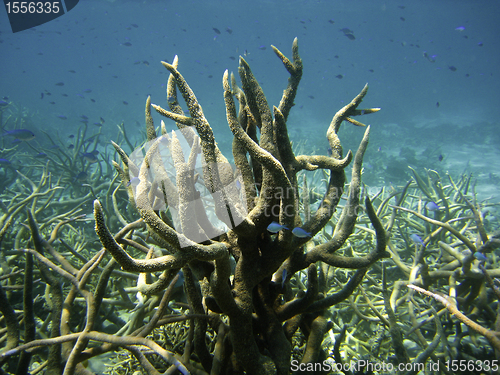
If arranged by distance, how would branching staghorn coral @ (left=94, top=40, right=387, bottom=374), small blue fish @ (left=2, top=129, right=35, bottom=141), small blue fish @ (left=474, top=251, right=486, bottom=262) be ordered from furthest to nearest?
small blue fish @ (left=2, top=129, right=35, bottom=141)
small blue fish @ (left=474, top=251, right=486, bottom=262)
branching staghorn coral @ (left=94, top=40, right=387, bottom=374)

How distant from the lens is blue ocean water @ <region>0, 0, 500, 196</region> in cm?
1784

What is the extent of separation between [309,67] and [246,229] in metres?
90.8

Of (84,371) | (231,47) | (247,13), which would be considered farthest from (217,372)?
(231,47)

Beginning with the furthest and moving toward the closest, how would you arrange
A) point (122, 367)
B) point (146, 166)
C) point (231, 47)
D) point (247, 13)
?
point (231, 47)
point (247, 13)
point (122, 367)
point (146, 166)

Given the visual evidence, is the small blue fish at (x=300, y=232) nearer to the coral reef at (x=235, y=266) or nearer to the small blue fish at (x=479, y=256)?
the coral reef at (x=235, y=266)

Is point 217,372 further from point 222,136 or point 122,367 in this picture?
point 222,136

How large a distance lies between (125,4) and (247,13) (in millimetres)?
25444

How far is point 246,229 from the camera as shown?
3.77ft

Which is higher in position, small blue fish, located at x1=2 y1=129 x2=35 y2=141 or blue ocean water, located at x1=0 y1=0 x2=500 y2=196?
blue ocean water, located at x1=0 y1=0 x2=500 y2=196

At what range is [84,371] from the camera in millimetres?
1293

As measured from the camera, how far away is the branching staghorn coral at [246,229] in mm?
1061

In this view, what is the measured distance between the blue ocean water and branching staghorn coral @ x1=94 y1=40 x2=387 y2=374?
35.0 feet

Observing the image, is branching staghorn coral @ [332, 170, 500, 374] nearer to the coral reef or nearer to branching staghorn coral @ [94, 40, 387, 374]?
the coral reef

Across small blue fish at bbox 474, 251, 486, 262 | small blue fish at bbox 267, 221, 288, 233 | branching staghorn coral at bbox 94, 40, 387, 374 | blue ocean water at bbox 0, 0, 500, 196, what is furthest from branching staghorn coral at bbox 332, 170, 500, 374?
blue ocean water at bbox 0, 0, 500, 196
